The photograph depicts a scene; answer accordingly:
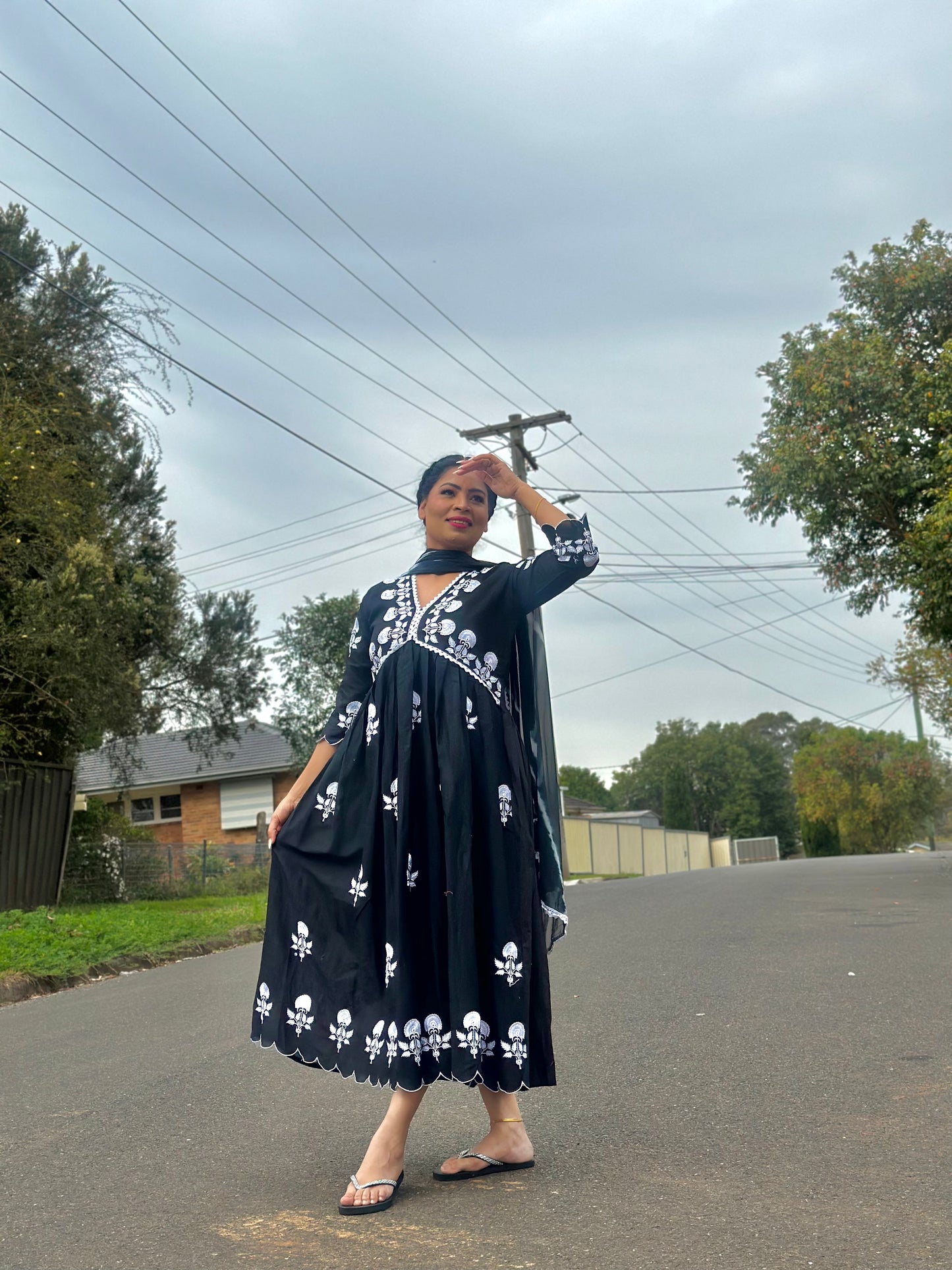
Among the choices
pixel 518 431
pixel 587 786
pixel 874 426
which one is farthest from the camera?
pixel 587 786

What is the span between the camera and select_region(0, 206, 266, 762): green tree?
41.5 feet

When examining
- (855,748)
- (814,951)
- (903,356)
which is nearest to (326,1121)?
(814,951)

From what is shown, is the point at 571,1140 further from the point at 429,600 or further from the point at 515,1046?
the point at 429,600

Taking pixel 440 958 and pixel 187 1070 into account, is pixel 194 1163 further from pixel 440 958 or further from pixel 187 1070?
pixel 187 1070

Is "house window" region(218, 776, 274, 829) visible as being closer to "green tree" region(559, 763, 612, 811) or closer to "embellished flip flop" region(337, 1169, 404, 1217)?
"embellished flip flop" region(337, 1169, 404, 1217)

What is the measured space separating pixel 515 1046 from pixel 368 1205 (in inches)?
20.3

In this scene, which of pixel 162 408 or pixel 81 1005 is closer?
pixel 81 1005

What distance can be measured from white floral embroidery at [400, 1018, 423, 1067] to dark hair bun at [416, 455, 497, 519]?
4.91ft

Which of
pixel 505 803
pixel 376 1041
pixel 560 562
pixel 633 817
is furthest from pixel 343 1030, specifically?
pixel 633 817

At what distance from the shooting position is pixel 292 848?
3.38m

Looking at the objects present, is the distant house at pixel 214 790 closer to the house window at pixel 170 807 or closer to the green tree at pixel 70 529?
the house window at pixel 170 807

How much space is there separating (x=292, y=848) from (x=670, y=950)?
5.43 meters

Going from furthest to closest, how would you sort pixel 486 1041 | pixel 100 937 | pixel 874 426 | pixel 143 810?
pixel 143 810
pixel 874 426
pixel 100 937
pixel 486 1041

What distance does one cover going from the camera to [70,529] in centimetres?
1362
